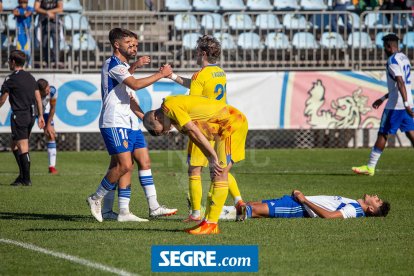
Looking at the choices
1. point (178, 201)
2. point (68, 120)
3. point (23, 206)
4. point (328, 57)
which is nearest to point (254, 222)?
point (178, 201)

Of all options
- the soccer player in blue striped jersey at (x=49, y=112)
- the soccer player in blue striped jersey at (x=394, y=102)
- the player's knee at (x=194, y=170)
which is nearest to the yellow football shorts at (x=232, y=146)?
the player's knee at (x=194, y=170)

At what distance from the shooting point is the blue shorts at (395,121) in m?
16.8

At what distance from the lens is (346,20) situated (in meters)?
23.5

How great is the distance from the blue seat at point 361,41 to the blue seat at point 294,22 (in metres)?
1.16

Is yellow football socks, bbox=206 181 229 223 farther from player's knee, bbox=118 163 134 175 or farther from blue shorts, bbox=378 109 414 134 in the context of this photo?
blue shorts, bbox=378 109 414 134

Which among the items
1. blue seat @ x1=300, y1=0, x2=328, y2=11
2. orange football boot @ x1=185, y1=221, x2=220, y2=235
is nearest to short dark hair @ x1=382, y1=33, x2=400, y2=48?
orange football boot @ x1=185, y1=221, x2=220, y2=235

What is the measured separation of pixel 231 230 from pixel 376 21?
1515 cm

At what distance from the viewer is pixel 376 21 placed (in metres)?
24.0

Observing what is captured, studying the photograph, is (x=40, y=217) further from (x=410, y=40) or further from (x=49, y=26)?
(x=410, y=40)

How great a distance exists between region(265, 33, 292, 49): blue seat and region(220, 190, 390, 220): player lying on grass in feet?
42.0

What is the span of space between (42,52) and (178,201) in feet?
34.0

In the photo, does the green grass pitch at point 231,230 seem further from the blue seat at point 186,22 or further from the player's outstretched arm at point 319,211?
the blue seat at point 186,22

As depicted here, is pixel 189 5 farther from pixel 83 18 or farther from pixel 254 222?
pixel 254 222

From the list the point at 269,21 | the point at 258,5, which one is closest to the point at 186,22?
the point at 269,21
